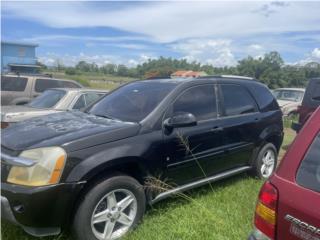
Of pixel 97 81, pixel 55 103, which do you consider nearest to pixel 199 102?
pixel 55 103

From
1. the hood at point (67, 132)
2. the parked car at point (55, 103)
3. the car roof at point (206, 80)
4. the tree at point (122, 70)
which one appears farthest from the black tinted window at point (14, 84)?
the tree at point (122, 70)

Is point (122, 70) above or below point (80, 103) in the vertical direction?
below

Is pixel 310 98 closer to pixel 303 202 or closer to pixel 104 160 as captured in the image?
pixel 104 160

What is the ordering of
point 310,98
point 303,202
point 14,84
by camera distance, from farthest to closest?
point 14,84 < point 310,98 < point 303,202

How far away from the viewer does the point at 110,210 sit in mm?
3621

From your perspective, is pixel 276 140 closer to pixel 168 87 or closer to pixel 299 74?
pixel 168 87

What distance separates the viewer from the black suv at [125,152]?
10.8 feet

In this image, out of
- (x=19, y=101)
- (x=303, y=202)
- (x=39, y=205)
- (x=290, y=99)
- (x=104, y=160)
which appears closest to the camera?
(x=303, y=202)

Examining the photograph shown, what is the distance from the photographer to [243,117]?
5445mm

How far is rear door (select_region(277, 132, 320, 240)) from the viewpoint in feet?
6.31

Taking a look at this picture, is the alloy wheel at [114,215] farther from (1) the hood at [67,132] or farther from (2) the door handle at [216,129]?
(2) the door handle at [216,129]

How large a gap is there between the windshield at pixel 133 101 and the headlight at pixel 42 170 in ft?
3.75

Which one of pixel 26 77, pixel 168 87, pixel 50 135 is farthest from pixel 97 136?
pixel 26 77

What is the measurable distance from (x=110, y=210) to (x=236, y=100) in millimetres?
2731
